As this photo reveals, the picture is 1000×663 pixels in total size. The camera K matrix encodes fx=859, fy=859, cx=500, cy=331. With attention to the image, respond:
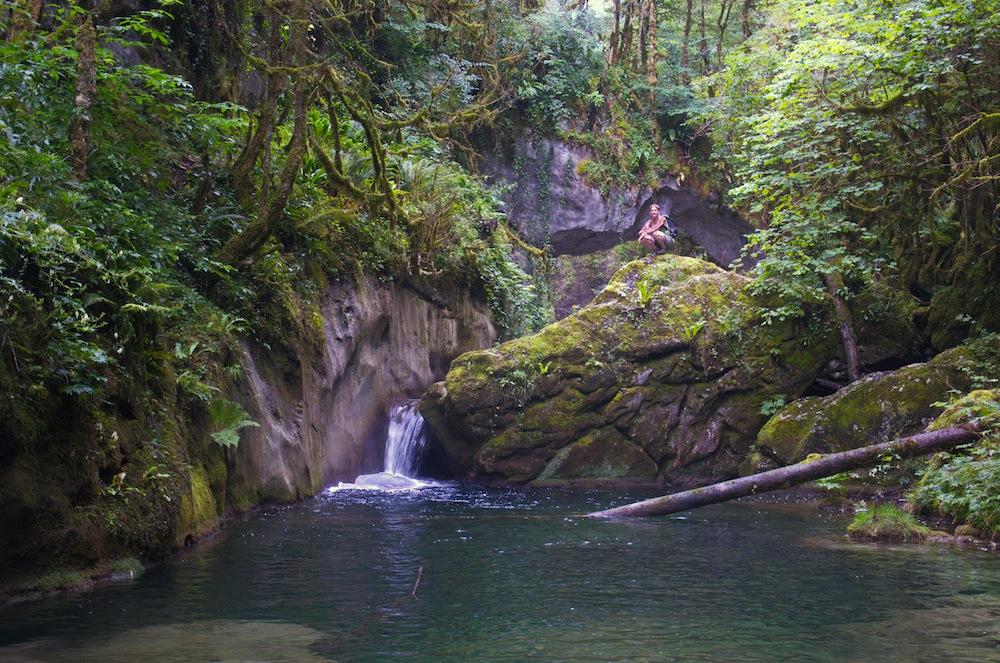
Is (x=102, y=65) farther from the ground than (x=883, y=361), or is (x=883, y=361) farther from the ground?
(x=102, y=65)

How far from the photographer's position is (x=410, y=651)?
203 inches

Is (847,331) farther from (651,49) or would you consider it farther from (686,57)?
(686,57)

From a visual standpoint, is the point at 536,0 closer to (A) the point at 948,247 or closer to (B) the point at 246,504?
(A) the point at 948,247

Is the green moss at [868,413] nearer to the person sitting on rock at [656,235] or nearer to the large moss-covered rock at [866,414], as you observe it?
the large moss-covered rock at [866,414]

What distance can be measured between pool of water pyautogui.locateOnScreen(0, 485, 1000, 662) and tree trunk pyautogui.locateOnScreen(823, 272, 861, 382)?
240 inches

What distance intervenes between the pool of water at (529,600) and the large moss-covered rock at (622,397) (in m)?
5.31

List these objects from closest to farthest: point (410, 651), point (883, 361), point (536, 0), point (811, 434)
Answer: point (410, 651) < point (811, 434) < point (883, 361) < point (536, 0)

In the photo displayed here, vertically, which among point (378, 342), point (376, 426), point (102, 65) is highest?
point (102, 65)

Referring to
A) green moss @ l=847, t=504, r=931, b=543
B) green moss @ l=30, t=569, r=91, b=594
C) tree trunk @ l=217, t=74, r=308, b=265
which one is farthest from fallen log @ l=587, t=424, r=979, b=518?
tree trunk @ l=217, t=74, r=308, b=265

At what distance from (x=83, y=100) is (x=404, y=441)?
353 inches

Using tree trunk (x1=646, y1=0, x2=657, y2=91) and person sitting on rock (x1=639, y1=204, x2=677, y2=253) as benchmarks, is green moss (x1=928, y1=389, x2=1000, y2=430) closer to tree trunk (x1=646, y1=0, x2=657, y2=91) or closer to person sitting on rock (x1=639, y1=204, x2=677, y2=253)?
person sitting on rock (x1=639, y1=204, x2=677, y2=253)

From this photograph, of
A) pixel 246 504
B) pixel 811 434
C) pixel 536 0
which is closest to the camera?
pixel 246 504

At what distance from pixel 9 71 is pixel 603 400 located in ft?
35.6

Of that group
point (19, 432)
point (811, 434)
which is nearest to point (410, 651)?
point (19, 432)
